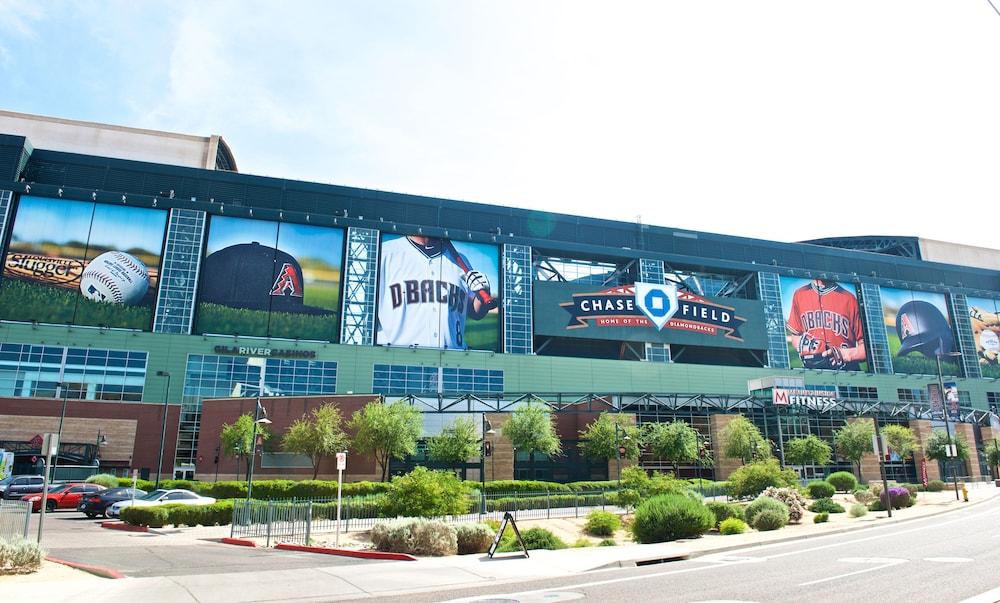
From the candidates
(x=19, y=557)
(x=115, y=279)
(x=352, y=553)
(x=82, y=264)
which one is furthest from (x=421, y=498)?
(x=82, y=264)

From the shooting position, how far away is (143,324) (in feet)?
220

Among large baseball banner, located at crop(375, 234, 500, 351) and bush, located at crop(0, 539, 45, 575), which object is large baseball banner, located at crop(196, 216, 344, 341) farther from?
bush, located at crop(0, 539, 45, 575)

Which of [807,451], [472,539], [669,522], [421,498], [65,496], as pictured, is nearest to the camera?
[472,539]

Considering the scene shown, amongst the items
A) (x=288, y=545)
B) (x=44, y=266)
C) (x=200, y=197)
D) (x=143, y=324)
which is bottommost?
(x=288, y=545)

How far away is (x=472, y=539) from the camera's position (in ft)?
71.7

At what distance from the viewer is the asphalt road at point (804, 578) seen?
1121cm

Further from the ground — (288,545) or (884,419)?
(884,419)

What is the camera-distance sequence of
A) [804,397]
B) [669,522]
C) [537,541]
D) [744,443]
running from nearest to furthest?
[537,541] → [669,522] → [744,443] → [804,397]

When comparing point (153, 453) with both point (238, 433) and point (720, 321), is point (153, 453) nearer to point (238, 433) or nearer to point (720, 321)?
point (238, 433)

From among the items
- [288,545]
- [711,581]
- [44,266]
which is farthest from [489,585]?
[44,266]

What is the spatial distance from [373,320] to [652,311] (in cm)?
3646

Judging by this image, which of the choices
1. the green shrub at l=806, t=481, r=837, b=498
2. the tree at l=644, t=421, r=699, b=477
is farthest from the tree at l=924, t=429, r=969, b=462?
the green shrub at l=806, t=481, r=837, b=498

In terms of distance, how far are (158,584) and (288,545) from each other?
990 cm

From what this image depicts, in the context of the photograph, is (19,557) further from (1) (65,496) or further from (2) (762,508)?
(1) (65,496)
